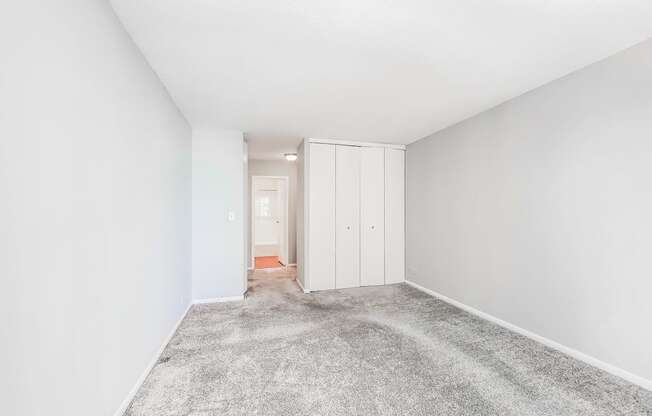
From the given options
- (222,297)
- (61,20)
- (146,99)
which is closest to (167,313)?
(222,297)

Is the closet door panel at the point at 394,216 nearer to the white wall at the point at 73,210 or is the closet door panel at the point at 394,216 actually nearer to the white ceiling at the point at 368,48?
the white ceiling at the point at 368,48

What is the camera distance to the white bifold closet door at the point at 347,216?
4.30 meters

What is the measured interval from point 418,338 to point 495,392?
0.82 m

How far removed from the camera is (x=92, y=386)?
4.36ft

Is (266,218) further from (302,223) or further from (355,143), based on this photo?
(355,143)

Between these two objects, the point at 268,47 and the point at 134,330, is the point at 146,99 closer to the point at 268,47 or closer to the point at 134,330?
the point at 268,47

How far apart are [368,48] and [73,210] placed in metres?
1.96

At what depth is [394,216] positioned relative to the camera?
4.58 m

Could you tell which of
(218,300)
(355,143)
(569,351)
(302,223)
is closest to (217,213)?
(218,300)

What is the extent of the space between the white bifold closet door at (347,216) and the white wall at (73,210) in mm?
2674

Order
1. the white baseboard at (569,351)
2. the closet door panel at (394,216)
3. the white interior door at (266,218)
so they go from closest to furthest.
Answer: the white baseboard at (569,351)
the closet door panel at (394,216)
the white interior door at (266,218)

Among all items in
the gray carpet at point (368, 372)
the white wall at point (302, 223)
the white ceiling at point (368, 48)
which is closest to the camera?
the white ceiling at point (368, 48)

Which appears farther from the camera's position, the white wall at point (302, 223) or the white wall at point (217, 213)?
the white wall at point (302, 223)

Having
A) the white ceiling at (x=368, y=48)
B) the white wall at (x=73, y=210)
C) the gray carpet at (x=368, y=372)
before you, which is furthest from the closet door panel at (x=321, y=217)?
the white wall at (x=73, y=210)
